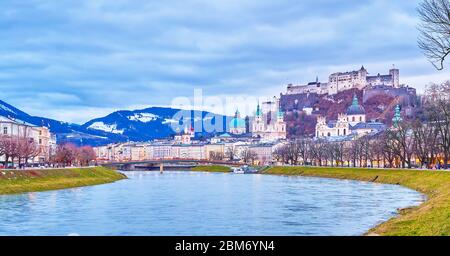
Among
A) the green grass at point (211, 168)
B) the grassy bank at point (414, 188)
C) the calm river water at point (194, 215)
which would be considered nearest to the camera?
the grassy bank at point (414, 188)

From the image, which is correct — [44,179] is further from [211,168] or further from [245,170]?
[211,168]

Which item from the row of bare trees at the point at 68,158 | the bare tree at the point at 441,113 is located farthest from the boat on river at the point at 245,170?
the bare tree at the point at 441,113

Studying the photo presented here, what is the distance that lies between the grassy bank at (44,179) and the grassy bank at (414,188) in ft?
112

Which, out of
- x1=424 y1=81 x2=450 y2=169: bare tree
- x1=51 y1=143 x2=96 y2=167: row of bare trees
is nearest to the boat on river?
x1=51 y1=143 x2=96 y2=167: row of bare trees

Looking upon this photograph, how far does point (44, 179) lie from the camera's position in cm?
6525

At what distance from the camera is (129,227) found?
30.1 m

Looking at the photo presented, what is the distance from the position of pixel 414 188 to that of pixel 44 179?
36.9 metres

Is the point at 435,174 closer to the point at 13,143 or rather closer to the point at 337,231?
the point at 337,231

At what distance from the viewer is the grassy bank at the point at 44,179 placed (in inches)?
2200

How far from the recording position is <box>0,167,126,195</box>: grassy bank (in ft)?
183

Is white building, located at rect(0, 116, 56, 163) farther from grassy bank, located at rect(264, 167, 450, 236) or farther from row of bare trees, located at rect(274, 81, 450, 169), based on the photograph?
row of bare trees, located at rect(274, 81, 450, 169)

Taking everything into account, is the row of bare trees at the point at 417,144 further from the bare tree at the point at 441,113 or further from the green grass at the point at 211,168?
the green grass at the point at 211,168

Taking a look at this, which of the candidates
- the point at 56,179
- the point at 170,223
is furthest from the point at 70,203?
the point at 56,179

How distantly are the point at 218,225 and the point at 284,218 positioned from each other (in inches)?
203
